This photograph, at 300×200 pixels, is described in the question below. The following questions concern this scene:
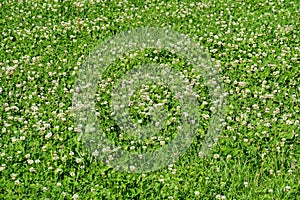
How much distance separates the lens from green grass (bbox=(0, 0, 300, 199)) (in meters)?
5.13

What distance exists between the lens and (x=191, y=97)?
6648mm

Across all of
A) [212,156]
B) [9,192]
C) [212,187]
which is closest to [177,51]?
[212,156]

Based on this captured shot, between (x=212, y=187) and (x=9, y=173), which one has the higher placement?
(x=212, y=187)

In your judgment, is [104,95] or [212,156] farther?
[104,95]

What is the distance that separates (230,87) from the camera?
6.88 meters

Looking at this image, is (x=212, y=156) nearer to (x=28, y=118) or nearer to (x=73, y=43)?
(x=28, y=118)

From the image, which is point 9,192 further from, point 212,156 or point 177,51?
point 177,51

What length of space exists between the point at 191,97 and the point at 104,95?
1.27 meters

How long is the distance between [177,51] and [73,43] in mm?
1907

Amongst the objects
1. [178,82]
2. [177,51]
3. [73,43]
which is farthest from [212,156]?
[73,43]

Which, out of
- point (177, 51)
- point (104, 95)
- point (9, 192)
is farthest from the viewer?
point (177, 51)

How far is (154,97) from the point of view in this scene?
21.9ft

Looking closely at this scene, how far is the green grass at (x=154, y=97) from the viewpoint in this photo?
5.13 metres

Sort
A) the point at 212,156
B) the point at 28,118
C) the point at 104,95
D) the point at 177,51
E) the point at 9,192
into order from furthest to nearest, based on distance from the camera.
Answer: the point at 177,51
the point at 104,95
the point at 28,118
the point at 212,156
the point at 9,192
